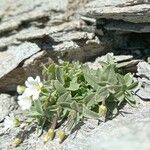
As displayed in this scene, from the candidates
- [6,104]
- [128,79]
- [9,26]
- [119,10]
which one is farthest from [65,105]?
[9,26]

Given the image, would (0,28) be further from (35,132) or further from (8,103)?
(35,132)

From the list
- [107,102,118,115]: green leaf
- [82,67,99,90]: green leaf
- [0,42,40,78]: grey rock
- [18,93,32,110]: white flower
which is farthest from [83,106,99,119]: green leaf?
[0,42,40,78]: grey rock

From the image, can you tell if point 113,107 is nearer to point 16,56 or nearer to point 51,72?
point 51,72

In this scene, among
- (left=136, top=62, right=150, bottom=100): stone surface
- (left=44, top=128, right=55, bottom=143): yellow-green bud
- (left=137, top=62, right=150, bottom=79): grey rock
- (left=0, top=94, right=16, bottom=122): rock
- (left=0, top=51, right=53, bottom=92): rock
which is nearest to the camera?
(left=44, top=128, right=55, bottom=143): yellow-green bud

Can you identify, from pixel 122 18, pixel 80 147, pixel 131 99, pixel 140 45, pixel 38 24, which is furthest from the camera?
pixel 38 24

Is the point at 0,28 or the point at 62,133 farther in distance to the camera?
the point at 0,28

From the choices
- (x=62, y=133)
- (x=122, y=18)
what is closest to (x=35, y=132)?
(x=62, y=133)

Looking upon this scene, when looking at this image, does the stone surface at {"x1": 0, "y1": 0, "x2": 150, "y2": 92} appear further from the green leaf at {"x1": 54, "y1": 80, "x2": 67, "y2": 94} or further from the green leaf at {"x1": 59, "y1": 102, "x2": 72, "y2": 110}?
the green leaf at {"x1": 59, "y1": 102, "x2": 72, "y2": 110}
